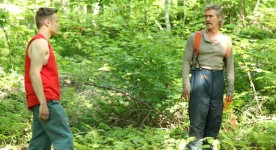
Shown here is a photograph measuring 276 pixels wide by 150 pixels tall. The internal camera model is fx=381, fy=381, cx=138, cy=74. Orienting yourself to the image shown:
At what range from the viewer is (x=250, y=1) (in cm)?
1313

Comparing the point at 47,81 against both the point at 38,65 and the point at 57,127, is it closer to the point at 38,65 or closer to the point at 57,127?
the point at 38,65

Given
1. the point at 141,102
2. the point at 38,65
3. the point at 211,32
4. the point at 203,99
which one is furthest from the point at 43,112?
the point at 141,102

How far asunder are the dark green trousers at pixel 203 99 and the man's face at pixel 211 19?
597 millimetres

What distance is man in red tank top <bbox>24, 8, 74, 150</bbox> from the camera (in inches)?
154

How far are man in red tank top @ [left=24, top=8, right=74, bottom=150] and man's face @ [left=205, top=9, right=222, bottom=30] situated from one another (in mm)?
1962

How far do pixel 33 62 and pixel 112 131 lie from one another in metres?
2.91

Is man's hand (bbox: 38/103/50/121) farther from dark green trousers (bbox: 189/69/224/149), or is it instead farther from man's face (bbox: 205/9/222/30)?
man's face (bbox: 205/9/222/30)

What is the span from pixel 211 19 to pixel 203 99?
106 cm

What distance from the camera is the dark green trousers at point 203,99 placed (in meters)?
5.07

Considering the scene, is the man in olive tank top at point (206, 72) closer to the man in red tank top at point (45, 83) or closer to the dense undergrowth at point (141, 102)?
the dense undergrowth at point (141, 102)

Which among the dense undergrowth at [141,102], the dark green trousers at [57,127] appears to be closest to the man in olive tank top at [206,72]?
the dense undergrowth at [141,102]

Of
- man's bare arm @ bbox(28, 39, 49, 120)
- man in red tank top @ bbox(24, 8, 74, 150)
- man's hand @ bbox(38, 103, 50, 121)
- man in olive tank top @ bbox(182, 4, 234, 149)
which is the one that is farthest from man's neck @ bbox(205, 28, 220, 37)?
man's hand @ bbox(38, 103, 50, 121)

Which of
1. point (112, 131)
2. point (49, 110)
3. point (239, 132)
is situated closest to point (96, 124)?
point (112, 131)

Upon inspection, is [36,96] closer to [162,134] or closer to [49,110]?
[49,110]
